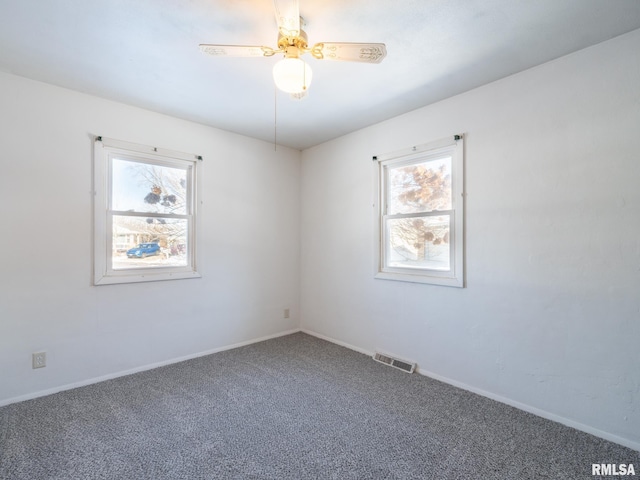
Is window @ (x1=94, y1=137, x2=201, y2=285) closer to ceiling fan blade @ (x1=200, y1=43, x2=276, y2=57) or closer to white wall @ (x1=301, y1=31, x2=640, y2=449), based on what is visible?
ceiling fan blade @ (x1=200, y1=43, x2=276, y2=57)

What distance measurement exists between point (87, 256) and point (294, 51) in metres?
2.46

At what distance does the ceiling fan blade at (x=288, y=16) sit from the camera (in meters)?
1.44

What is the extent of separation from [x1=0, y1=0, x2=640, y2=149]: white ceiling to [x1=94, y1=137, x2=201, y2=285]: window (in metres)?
0.55

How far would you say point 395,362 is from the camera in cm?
312

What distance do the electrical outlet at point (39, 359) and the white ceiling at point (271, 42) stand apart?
7.29 feet

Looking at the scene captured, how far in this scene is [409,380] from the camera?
2820mm

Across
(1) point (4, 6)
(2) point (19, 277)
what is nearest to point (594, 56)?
(1) point (4, 6)

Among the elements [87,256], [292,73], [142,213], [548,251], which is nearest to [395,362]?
[548,251]

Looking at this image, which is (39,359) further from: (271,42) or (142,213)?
(271,42)

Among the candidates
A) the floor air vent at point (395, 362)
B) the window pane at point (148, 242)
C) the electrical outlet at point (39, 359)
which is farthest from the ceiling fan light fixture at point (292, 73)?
the electrical outlet at point (39, 359)

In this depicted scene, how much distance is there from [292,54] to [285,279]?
9.71 feet

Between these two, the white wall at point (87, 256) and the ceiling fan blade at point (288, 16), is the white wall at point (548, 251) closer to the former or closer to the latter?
the ceiling fan blade at point (288, 16)

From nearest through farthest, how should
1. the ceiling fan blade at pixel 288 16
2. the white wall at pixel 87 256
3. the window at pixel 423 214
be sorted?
the ceiling fan blade at pixel 288 16 < the white wall at pixel 87 256 < the window at pixel 423 214

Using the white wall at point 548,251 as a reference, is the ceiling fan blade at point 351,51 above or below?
above
